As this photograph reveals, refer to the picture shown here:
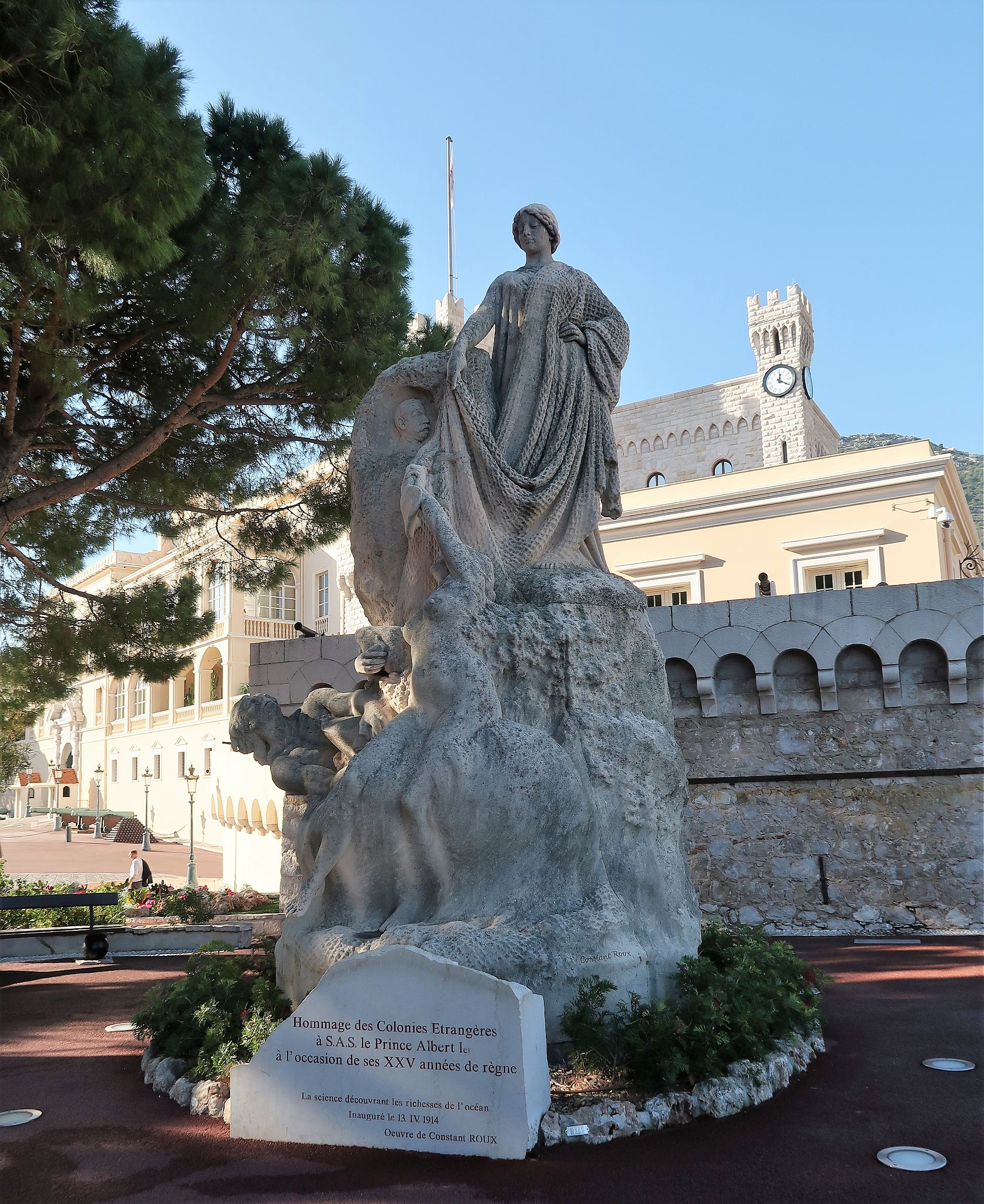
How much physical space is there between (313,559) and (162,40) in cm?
3040

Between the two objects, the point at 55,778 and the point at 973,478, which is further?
the point at 973,478

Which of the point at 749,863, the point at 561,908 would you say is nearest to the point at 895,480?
the point at 749,863

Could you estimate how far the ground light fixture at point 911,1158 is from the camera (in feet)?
11.8

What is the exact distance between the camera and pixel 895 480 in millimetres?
26500

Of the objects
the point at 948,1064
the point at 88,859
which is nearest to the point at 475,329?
the point at 948,1064

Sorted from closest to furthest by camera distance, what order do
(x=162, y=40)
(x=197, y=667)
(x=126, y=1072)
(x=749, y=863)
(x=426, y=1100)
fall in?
(x=426, y=1100) → (x=126, y=1072) → (x=162, y=40) → (x=749, y=863) → (x=197, y=667)

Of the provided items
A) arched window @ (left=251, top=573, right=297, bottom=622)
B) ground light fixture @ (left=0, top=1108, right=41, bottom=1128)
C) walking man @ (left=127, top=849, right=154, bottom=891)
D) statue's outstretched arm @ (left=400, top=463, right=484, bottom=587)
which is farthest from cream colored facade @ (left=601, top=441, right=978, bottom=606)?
ground light fixture @ (left=0, top=1108, right=41, bottom=1128)

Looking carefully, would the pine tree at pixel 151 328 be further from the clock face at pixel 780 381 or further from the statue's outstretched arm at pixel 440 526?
the clock face at pixel 780 381

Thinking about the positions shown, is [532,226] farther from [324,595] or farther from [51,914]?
[324,595]

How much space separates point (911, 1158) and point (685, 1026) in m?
0.93

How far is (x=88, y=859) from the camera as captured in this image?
27.2 metres

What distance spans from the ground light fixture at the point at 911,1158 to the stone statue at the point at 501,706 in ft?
3.92

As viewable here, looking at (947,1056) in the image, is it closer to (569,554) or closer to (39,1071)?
(569,554)

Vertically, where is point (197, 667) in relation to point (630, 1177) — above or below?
above
